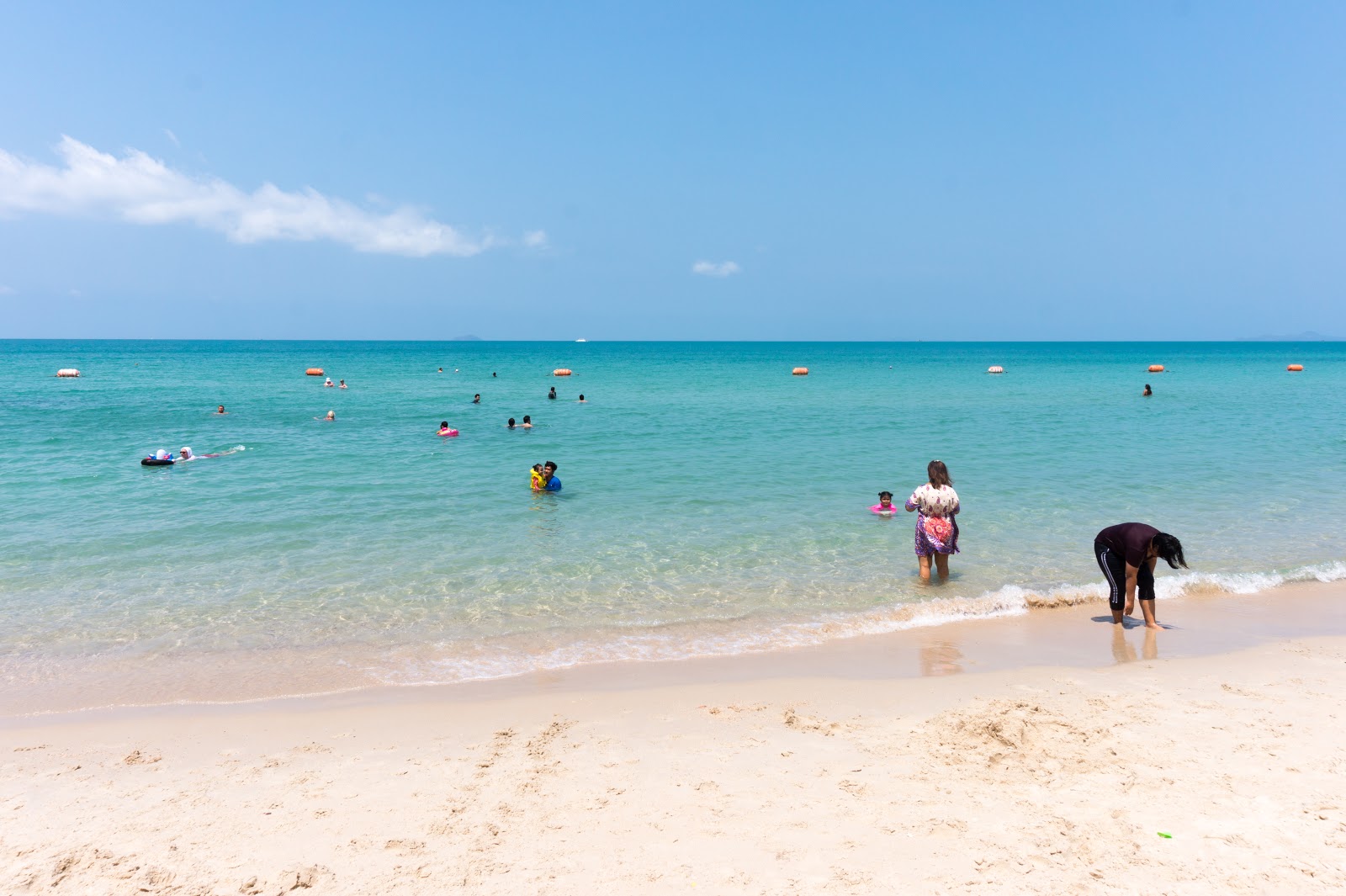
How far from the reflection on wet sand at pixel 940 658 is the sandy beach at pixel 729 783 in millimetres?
47

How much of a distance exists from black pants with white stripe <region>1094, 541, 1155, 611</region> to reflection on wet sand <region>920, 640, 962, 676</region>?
1.99 metres

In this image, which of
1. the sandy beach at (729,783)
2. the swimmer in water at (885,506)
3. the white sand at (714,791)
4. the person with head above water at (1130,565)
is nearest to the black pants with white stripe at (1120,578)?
the person with head above water at (1130,565)

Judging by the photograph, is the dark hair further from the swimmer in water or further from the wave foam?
the swimmer in water

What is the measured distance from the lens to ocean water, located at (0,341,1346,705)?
8422mm

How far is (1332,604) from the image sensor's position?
9422mm

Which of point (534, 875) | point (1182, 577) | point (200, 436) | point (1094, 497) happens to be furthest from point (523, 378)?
point (534, 875)

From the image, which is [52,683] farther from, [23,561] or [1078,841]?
[1078,841]

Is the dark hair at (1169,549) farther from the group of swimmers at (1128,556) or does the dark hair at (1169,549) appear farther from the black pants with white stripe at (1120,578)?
the black pants with white stripe at (1120,578)

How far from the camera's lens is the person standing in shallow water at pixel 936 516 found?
10062 millimetres

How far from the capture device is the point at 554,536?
41.8 feet

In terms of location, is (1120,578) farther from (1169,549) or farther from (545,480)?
(545,480)

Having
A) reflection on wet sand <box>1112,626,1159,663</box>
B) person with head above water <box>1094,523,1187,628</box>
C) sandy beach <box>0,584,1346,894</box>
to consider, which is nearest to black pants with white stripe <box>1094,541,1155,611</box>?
person with head above water <box>1094,523,1187,628</box>

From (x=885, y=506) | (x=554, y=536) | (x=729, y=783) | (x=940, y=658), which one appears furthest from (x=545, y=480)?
Answer: (x=729, y=783)

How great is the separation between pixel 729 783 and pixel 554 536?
787cm
